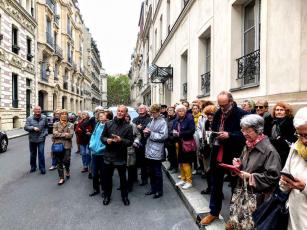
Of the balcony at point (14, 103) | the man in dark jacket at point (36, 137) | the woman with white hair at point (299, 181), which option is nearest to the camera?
the woman with white hair at point (299, 181)

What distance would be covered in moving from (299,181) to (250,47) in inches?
228

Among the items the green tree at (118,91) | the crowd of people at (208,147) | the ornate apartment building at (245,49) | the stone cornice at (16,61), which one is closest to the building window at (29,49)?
the stone cornice at (16,61)

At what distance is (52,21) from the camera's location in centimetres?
3300

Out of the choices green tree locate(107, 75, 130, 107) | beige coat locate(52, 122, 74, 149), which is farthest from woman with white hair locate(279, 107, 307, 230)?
green tree locate(107, 75, 130, 107)

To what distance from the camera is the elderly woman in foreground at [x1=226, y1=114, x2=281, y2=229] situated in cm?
274

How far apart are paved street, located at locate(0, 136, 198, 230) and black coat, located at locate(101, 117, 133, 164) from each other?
0.85 m

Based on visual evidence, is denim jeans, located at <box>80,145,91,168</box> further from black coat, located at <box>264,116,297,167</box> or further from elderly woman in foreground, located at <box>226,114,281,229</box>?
elderly woman in foreground, located at <box>226,114,281,229</box>

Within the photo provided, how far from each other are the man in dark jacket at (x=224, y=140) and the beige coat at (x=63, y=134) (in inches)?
157

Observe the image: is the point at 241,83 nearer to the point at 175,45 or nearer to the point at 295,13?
the point at 295,13

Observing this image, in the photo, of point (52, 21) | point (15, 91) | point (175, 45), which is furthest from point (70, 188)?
point (52, 21)

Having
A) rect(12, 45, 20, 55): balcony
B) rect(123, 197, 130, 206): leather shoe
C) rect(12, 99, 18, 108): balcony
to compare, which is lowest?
rect(123, 197, 130, 206): leather shoe

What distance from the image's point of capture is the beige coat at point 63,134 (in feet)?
21.7

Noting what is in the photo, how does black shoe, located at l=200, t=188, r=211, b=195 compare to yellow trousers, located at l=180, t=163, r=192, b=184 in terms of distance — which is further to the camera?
yellow trousers, located at l=180, t=163, r=192, b=184

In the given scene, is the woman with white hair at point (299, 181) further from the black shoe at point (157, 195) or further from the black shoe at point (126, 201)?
the black shoe at point (157, 195)
